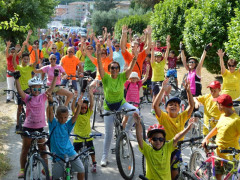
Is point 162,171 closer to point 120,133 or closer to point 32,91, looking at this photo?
A: point 120,133

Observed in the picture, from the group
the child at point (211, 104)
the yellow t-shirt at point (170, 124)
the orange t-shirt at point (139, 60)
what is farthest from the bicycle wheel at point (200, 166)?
the orange t-shirt at point (139, 60)

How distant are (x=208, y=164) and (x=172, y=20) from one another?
58.0 ft

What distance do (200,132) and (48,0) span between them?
26165mm

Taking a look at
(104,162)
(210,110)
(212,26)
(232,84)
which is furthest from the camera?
(212,26)

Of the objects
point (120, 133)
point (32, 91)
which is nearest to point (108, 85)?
point (120, 133)

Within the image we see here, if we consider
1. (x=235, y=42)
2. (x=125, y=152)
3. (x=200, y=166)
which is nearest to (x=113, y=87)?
(x=125, y=152)

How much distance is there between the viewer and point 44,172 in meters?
5.46

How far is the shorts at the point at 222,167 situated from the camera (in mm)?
5226

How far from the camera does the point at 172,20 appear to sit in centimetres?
2212

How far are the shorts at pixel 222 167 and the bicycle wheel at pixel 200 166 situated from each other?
5.7 inches

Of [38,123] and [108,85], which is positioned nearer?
[38,123]

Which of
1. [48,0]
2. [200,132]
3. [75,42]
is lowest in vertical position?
[200,132]

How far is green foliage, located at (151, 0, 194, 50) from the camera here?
859 inches

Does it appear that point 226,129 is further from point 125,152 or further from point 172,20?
point 172,20
